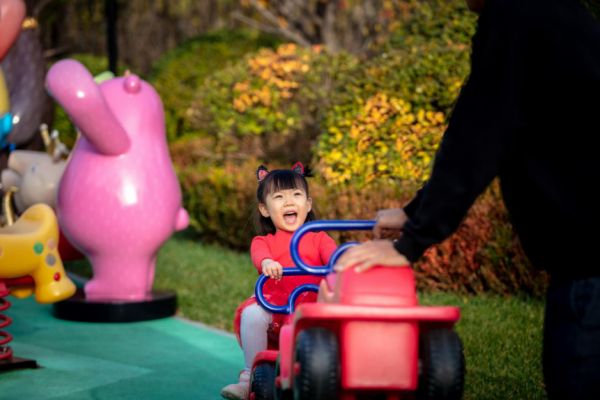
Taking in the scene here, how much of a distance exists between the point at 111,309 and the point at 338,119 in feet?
8.76

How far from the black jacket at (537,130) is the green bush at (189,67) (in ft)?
42.6

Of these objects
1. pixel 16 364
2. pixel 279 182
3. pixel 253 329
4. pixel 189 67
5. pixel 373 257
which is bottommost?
pixel 16 364

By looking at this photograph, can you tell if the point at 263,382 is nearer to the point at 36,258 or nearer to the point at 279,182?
the point at 279,182

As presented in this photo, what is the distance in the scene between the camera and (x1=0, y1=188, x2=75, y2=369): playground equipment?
16.3 ft

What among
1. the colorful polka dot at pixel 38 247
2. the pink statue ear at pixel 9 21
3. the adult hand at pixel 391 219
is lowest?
the colorful polka dot at pixel 38 247

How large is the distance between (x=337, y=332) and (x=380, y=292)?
17cm

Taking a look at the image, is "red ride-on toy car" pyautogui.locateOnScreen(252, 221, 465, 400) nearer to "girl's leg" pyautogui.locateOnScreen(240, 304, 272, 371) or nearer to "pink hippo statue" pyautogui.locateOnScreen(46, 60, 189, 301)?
"girl's leg" pyautogui.locateOnScreen(240, 304, 272, 371)

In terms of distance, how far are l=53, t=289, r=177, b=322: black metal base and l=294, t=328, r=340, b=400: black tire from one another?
3858 millimetres

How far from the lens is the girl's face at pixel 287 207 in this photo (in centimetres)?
398

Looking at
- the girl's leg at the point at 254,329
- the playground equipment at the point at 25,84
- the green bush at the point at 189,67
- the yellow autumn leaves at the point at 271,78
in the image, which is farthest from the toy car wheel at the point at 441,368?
the green bush at the point at 189,67

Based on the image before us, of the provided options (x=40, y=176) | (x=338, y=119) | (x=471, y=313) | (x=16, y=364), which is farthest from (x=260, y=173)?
(x=40, y=176)

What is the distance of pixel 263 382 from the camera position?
3.42m

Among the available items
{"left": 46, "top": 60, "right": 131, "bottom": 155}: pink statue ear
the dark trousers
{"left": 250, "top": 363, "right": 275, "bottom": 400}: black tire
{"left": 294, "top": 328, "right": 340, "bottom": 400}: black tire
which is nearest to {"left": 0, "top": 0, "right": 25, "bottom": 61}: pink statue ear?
{"left": 46, "top": 60, "right": 131, "bottom": 155}: pink statue ear

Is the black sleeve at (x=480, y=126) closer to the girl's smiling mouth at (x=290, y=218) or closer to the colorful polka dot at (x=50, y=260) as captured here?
the girl's smiling mouth at (x=290, y=218)
